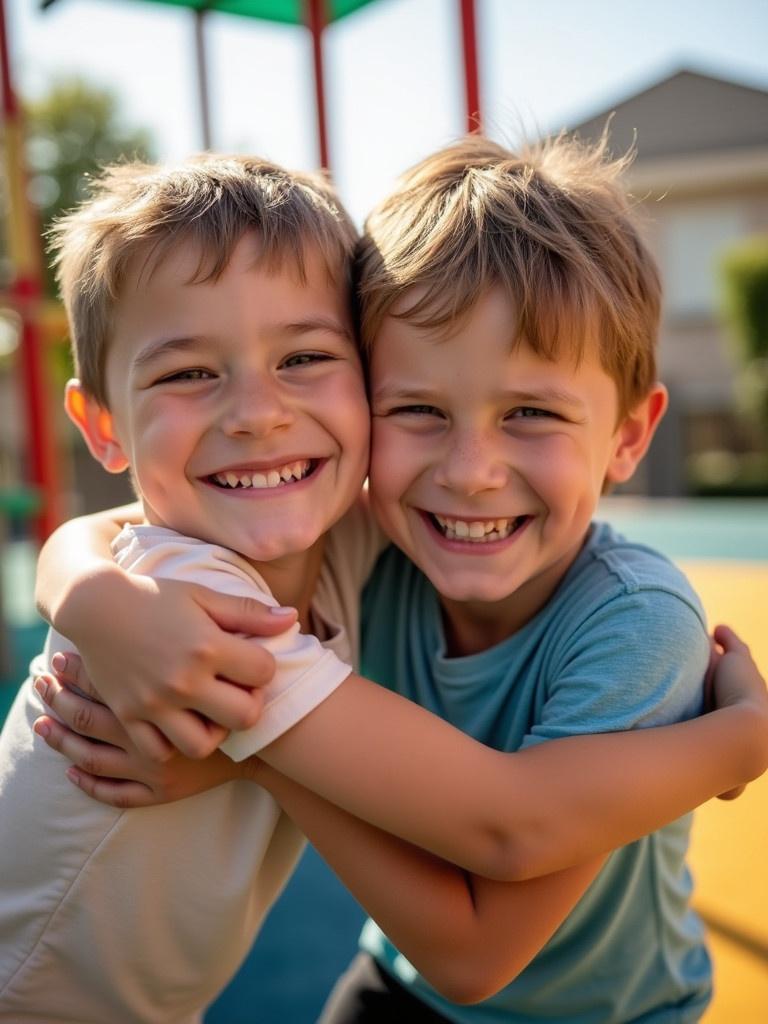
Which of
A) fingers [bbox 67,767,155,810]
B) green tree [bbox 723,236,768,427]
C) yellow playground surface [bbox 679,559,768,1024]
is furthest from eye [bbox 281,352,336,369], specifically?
green tree [bbox 723,236,768,427]

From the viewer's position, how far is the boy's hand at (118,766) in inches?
48.4

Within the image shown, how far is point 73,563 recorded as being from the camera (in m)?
1.31

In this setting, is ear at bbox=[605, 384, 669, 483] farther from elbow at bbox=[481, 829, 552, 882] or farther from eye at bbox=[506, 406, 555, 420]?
elbow at bbox=[481, 829, 552, 882]

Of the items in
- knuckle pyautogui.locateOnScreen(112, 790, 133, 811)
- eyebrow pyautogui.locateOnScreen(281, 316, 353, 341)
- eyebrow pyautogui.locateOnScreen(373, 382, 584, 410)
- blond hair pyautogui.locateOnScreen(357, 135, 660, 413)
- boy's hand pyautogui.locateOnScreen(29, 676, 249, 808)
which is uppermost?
blond hair pyautogui.locateOnScreen(357, 135, 660, 413)

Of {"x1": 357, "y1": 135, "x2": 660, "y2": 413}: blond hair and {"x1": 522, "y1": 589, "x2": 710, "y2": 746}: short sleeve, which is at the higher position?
{"x1": 357, "y1": 135, "x2": 660, "y2": 413}: blond hair

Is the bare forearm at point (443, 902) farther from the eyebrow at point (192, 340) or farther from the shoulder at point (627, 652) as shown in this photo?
the eyebrow at point (192, 340)

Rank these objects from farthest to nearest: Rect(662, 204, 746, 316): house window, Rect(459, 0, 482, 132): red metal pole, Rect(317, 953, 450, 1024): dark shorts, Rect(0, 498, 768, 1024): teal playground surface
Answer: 1. Rect(662, 204, 746, 316): house window
2. Rect(459, 0, 482, 132): red metal pole
3. Rect(0, 498, 768, 1024): teal playground surface
4. Rect(317, 953, 450, 1024): dark shorts

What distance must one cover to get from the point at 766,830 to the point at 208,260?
1816mm

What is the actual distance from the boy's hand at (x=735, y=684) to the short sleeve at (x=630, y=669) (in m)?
0.03

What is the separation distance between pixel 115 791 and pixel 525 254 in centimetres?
87

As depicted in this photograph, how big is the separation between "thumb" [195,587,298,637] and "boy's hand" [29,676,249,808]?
210 mm

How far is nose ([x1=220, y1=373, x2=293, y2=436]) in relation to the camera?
1.27 metres

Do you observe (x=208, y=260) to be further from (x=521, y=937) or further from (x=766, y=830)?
(x=766, y=830)

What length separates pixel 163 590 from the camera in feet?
3.69
